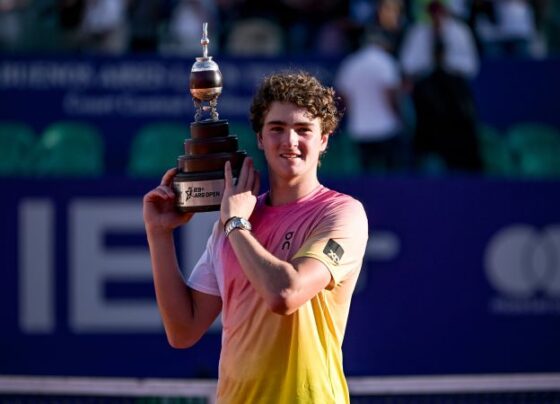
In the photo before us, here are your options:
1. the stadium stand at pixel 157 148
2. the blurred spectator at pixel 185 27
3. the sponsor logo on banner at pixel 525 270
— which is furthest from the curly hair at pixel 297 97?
the blurred spectator at pixel 185 27

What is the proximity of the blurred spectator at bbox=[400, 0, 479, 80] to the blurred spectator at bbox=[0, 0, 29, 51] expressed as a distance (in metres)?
3.76

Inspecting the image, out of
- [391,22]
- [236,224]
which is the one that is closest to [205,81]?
[236,224]

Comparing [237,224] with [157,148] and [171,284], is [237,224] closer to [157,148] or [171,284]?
[171,284]

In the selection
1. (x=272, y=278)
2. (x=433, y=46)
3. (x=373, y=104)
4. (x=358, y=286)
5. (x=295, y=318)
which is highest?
(x=433, y=46)

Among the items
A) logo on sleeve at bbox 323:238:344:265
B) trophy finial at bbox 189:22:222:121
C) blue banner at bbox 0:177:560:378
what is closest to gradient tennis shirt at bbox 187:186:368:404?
logo on sleeve at bbox 323:238:344:265

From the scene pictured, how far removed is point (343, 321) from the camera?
12.7 ft

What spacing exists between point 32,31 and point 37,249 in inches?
144

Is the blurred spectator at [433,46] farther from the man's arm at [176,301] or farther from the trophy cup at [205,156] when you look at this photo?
the man's arm at [176,301]

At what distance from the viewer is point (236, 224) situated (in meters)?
3.73

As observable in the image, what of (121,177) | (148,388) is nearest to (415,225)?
(121,177)

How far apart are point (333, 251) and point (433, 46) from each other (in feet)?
26.3

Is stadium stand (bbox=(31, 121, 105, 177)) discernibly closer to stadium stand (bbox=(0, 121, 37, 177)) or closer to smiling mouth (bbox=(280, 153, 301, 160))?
stadium stand (bbox=(0, 121, 37, 177))

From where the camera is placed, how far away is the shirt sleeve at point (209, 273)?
13.3ft

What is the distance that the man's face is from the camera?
380cm
